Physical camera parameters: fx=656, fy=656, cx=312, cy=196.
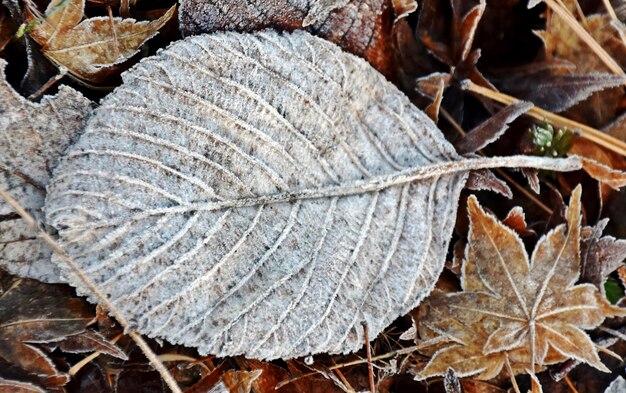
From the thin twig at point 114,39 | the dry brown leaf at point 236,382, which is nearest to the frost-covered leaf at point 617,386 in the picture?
the dry brown leaf at point 236,382

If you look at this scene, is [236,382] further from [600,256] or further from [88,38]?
[600,256]

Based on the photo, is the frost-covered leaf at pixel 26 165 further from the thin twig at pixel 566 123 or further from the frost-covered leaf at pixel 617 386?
the frost-covered leaf at pixel 617 386

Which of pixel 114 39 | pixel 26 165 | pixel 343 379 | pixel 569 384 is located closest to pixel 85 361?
pixel 26 165

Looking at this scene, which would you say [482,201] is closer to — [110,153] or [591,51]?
[591,51]

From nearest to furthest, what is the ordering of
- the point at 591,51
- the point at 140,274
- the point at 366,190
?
the point at 140,274, the point at 366,190, the point at 591,51

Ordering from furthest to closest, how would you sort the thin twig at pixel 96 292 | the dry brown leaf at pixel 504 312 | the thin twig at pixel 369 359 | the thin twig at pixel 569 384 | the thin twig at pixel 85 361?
the thin twig at pixel 569 384 < the dry brown leaf at pixel 504 312 < the thin twig at pixel 369 359 < the thin twig at pixel 85 361 < the thin twig at pixel 96 292

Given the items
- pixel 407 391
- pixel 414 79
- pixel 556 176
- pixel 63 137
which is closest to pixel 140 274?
pixel 63 137
